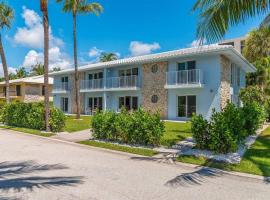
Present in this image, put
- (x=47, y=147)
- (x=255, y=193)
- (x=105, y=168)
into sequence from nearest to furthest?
(x=255, y=193), (x=105, y=168), (x=47, y=147)

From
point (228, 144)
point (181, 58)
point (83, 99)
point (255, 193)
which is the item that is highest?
point (181, 58)

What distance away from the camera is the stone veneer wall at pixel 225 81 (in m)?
20.8

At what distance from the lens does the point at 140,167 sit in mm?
7746

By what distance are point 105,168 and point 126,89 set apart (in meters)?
18.4

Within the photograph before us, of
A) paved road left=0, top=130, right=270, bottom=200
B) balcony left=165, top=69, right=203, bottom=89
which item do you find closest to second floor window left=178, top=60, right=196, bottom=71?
balcony left=165, top=69, right=203, bottom=89

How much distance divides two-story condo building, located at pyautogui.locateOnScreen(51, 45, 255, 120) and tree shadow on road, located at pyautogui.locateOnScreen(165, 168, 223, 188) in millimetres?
9776

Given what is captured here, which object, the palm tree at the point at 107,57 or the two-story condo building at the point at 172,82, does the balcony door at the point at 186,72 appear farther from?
the palm tree at the point at 107,57

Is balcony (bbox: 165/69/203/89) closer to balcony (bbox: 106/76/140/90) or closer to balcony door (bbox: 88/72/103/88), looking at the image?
balcony (bbox: 106/76/140/90)

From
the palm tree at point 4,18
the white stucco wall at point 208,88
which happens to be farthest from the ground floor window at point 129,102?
the palm tree at point 4,18

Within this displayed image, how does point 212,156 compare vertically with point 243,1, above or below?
below

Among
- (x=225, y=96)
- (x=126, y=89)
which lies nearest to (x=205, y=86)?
(x=225, y=96)

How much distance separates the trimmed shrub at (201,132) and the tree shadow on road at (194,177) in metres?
2.39

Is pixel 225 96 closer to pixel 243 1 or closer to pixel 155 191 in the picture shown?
pixel 243 1

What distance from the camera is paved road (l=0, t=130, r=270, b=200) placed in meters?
5.45
